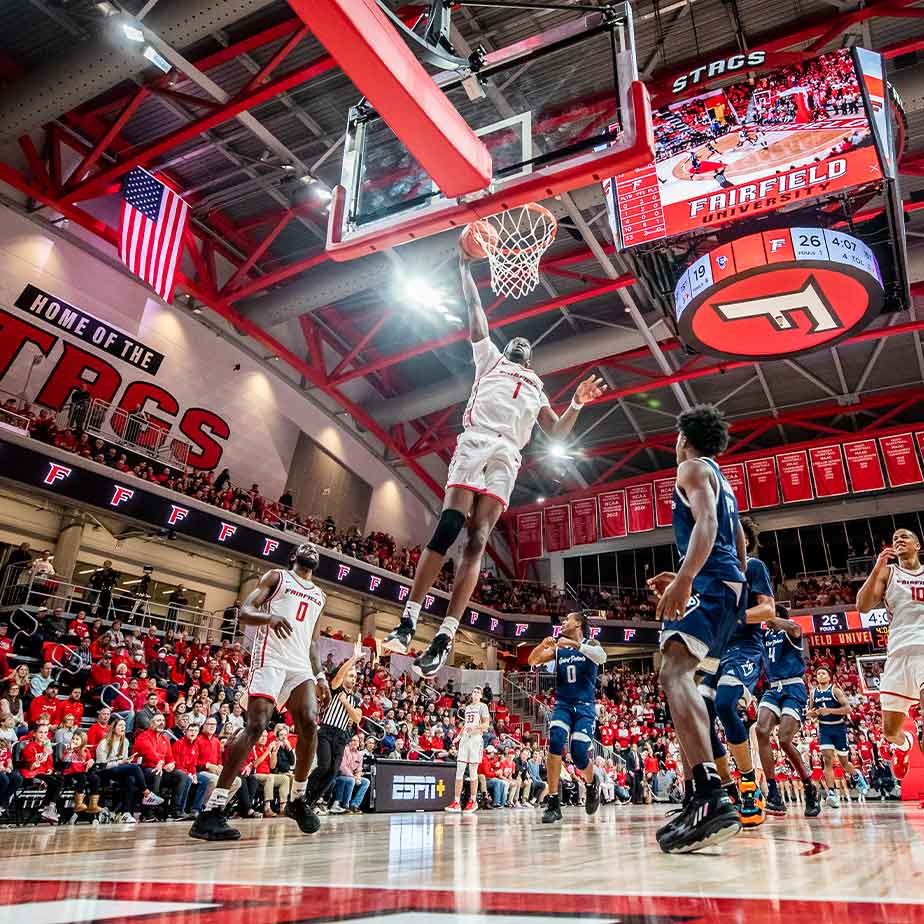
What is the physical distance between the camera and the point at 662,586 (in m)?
4.11

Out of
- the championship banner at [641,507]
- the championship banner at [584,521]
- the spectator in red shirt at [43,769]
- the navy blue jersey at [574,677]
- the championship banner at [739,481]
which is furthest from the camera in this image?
the championship banner at [584,521]

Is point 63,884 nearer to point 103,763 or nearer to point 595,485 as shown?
point 103,763

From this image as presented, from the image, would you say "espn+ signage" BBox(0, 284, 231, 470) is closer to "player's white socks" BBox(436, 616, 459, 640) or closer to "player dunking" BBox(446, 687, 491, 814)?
"player dunking" BBox(446, 687, 491, 814)

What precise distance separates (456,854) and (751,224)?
1035 centimetres

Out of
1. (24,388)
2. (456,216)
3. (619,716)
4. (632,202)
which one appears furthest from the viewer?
(619,716)

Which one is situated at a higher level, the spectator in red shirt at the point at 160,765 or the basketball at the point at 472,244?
the basketball at the point at 472,244

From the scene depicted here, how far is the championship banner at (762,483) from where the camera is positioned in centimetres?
2278

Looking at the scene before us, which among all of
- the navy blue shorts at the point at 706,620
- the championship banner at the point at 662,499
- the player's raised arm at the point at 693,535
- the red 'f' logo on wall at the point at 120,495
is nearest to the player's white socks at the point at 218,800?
the navy blue shorts at the point at 706,620

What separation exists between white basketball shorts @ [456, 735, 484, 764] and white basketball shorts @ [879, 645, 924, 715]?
7.81 m

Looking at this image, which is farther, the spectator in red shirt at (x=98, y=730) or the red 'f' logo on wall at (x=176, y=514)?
the red 'f' logo on wall at (x=176, y=514)

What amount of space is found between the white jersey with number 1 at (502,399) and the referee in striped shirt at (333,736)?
1.84 metres

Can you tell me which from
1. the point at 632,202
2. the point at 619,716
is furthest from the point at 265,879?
the point at 619,716

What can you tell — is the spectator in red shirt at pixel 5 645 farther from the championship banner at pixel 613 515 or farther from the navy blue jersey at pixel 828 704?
the championship banner at pixel 613 515

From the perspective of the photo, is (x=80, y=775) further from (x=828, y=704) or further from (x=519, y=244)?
(x=828, y=704)
